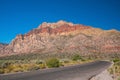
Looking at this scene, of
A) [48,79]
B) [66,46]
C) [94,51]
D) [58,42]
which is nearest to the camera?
[48,79]

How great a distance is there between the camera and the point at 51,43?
627 feet

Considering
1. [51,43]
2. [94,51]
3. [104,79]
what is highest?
[51,43]

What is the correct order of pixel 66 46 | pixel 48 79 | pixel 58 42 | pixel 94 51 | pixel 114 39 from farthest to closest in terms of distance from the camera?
pixel 58 42, pixel 66 46, pixel 114 39, pixel 94 51, pixel 48 79

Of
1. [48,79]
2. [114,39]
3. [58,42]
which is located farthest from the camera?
[58,42]

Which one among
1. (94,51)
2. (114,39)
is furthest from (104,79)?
(114,39)

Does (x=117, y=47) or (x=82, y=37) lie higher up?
(x=82, y=37)

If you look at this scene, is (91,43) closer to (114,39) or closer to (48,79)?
(114,39)

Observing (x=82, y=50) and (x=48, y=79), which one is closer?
(x=48, y=79)

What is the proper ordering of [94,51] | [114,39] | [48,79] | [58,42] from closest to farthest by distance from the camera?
1. [48,79]
2. [94,51]
3. [114,39]
4. [58,42]

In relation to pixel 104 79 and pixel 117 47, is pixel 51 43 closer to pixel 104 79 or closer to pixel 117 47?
pixel 117 47

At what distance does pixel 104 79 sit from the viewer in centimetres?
2084

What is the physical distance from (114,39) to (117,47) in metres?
13.5

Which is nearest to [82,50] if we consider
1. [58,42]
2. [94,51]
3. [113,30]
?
[94,51]

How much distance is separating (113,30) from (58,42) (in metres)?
44.7
